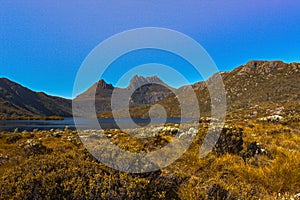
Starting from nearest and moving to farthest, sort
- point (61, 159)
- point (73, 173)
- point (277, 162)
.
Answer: point (73, 173) < point (61, 159) < point (277, 162)

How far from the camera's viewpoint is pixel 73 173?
4020 mm

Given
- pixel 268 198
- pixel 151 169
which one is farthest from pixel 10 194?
pixel 268 198

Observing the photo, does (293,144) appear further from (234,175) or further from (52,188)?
(52,188)

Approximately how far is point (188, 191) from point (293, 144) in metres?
8.70

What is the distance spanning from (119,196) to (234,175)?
151 inches

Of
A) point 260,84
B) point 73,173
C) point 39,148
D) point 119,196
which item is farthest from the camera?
point 260,84

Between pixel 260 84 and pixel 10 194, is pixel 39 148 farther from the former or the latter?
pixel 260 84

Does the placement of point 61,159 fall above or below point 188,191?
above

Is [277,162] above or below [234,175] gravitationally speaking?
above

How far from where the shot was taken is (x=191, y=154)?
777 centimetres

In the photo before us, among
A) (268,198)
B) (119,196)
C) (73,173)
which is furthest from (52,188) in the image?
(268,198)

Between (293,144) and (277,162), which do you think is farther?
(293,144)

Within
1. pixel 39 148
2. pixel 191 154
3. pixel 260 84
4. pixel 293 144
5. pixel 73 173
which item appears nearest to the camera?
pixel 73 173

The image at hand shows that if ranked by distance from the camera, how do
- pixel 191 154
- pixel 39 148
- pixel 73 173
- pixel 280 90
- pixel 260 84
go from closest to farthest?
pixel 73 173 → pixel 191 154 → pixel 39 148 → pixel 280 90 → pixel 260 84
